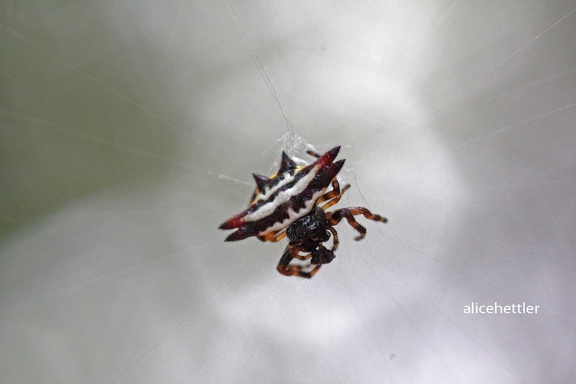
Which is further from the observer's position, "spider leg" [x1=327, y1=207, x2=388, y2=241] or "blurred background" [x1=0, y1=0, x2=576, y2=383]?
"blurred background" [x1=0, y1=0, x2=576, y2=383]

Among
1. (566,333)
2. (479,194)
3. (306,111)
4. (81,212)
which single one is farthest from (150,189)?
(566,333)

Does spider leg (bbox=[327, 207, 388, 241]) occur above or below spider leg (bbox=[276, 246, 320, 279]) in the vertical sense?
above

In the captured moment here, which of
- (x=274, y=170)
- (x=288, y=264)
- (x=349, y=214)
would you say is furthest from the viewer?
(x=274, y=170)

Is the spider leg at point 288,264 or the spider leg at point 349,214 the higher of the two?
the spider leg at point 349,214

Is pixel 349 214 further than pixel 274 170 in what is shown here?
No

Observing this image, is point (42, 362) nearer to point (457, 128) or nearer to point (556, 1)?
point (457, 128)

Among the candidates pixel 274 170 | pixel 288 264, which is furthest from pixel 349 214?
pixel 274 170

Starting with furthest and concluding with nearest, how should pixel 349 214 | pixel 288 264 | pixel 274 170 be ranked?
pixel 274 170, pixel 288 264, pixel 349 214

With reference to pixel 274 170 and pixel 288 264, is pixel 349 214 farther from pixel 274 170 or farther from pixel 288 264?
pixel 274 170
